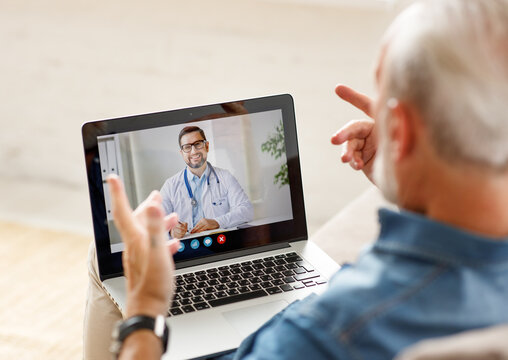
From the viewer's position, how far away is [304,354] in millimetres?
764

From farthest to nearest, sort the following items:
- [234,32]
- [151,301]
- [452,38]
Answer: [234,32]
[151,301]
[452,38]

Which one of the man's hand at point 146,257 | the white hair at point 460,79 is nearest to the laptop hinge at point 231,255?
the man's hand at point 146,257

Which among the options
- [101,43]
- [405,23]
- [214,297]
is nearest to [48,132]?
[101,43]

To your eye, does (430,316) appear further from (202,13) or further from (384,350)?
(202,13)

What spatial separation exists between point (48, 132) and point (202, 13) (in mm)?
821

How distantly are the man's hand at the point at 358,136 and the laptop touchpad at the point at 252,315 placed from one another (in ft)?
0.99

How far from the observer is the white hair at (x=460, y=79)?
73cm

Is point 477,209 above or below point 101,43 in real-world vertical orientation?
below

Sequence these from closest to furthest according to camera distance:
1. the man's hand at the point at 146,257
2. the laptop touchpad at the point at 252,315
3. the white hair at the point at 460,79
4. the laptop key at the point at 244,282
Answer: the white hair at the point at 460,79 < the man's hand at the point at 146,257 < the laptop touchpad at the point at 252,315 < the laptop key at the point at 244,282

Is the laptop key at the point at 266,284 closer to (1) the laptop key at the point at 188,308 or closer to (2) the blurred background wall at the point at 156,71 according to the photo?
(1) the laptop key at the point at 188,308

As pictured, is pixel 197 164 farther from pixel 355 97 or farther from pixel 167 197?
pixel 355 97

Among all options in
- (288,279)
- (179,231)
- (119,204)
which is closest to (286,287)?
(288,279)

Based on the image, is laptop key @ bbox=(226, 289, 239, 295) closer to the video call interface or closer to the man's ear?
the video call interface

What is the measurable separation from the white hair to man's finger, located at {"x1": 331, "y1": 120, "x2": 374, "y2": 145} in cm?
57
